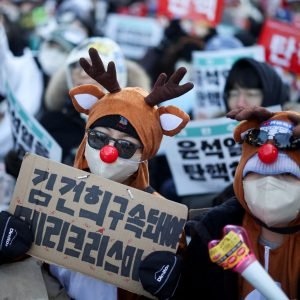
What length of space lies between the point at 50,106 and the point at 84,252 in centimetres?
237

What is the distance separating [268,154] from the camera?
10.0ft

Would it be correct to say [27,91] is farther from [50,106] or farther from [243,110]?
[243,110]

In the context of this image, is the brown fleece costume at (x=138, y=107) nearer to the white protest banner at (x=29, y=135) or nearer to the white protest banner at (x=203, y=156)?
the white protest banner at (x=29, y=135)

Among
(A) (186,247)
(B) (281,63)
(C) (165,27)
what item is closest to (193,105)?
(B) (281,63)

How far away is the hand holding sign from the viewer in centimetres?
272

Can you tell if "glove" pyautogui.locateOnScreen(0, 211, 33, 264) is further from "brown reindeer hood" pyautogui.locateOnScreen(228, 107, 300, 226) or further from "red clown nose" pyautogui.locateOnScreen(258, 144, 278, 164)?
"red clown nose" pyautogui.locateOnScreen(258, 144, 278, 164)

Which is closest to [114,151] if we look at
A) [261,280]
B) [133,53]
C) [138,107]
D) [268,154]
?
[138,107]

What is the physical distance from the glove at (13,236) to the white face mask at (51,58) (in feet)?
12.8

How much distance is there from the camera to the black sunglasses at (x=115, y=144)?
3359 millimetres

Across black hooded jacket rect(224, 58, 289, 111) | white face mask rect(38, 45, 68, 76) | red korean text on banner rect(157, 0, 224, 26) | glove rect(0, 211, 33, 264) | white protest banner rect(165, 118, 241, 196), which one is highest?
glove rect(0, 211, 33, 264)

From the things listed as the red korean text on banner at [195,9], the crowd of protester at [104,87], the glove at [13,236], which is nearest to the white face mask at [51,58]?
the crowd of protester at [104,87]

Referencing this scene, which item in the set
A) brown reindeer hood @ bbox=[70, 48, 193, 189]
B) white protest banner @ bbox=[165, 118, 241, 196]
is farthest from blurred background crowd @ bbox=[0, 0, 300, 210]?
brown reindeer hood @ bbox=[70, 48, 193, 189]

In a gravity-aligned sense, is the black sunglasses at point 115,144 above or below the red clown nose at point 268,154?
below

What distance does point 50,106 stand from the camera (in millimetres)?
5504
